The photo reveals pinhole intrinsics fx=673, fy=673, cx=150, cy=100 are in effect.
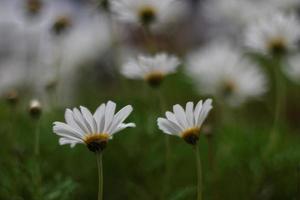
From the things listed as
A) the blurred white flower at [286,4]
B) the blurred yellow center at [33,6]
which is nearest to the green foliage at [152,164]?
the blurred yellow center at [33,6]

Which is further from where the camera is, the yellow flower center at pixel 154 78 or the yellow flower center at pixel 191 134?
the yellow flower center at pixel 154 78

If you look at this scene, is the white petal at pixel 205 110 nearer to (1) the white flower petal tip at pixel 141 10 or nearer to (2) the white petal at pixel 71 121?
(2) the white petal at pixel 71 121

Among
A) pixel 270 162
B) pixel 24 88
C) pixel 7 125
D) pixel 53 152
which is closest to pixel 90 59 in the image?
pixel 24 88

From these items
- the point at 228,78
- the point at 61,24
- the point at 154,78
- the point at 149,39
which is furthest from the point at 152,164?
the point at 228,78

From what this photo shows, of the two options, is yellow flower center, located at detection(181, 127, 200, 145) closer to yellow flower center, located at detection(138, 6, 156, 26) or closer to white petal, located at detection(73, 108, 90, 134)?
white petal, located at detection(73, 108, 90, 134)

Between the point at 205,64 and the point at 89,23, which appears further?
the point at 89,23

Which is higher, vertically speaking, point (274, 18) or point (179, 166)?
point (274, 18)

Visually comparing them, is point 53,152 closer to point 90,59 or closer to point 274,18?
point 274,18
